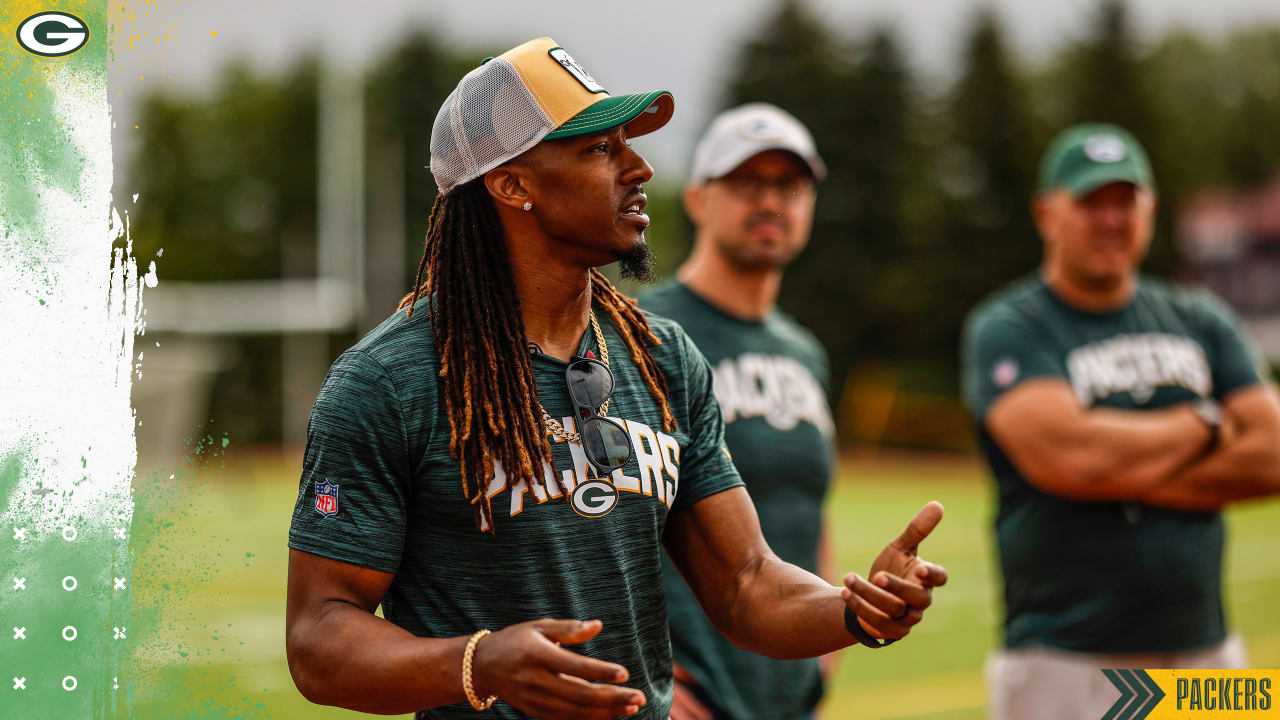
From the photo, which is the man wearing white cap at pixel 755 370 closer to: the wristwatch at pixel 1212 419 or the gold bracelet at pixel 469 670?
the wristwatch at pixel 1212 419

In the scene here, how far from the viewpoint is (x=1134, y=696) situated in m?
4.12

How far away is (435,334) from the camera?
259cm

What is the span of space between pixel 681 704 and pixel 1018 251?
35071mm

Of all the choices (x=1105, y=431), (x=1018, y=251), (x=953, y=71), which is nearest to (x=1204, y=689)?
(x=1105, y=431)

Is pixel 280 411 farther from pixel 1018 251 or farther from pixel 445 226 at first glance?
pixel 445 226

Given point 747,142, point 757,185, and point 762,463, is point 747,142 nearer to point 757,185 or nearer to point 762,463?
point 757,185

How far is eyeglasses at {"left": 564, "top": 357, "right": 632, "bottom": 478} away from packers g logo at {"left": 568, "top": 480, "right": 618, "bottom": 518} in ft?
0.09

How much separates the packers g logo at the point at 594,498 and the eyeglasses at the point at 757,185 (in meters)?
2.20

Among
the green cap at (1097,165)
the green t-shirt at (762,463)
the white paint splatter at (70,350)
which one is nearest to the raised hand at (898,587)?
the green t-shirt at (762,463)

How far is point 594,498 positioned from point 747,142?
231 centimetres

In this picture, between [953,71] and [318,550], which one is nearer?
[318,550]

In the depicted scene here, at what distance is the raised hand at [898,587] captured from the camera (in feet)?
7.63

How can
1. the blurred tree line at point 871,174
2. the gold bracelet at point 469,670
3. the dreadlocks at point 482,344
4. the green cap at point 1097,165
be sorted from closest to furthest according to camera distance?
1. the gold bracelet at point 469,670
2. the dreadlocks at point 482,344
3. the green cap at point 1097,165
4. the blurred tree line at point 871,174

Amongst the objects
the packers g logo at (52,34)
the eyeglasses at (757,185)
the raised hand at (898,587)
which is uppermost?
the packers g logo at (52,34)
